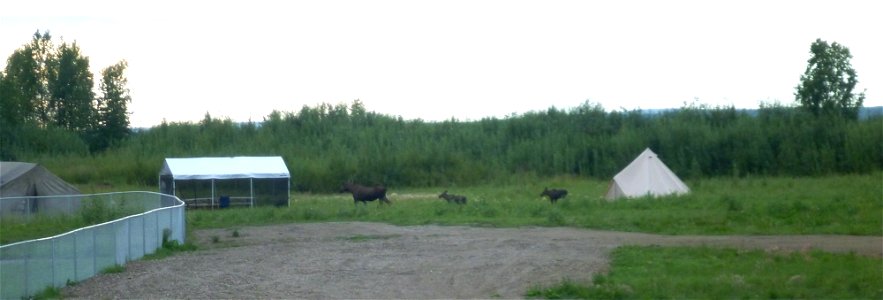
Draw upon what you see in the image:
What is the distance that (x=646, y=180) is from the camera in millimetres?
38219

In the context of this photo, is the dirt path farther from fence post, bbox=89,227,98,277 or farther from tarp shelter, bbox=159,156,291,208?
tarp shelter, bbox=159,156,291,208

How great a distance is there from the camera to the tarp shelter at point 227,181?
131 feet

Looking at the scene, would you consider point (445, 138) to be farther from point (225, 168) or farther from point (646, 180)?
point (646, 180)

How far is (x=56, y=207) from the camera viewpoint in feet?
114

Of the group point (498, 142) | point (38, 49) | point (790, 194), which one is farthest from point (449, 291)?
point (38, 49)

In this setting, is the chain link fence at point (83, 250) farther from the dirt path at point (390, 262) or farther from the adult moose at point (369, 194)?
the adult moose at point (369, 194)

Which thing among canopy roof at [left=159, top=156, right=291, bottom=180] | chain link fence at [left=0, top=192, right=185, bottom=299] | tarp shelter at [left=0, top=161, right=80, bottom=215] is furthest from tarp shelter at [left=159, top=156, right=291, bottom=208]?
chain link fence at [left=0, top=192, right=185, bottom=299]

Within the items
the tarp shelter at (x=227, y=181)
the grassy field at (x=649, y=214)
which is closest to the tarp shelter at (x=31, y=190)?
the grassy field at (x=649, y=214)

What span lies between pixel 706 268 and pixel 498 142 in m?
47.4

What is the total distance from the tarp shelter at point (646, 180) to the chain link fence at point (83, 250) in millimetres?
18427

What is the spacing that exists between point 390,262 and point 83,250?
18.1 ft

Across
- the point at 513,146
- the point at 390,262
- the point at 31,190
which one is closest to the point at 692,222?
the point at 390,262

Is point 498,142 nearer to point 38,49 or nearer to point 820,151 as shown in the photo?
point 820,151

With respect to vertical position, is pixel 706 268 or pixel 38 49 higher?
pixel 38 49
